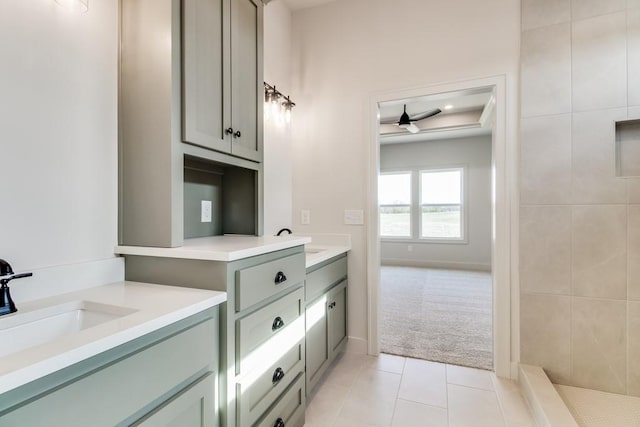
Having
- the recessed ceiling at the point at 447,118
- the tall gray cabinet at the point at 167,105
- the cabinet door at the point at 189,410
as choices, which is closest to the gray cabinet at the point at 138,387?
the cabinet door at the point at 189,410

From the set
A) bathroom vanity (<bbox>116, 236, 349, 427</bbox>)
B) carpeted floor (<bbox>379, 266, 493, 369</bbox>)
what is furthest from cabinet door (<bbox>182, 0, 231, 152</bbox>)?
carpeted floor (<bbox>379, 266, 493, 369</bbox>)

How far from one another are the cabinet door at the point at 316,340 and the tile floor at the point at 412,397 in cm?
16

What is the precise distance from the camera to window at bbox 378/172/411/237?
6.62m

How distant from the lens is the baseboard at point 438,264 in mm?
5941

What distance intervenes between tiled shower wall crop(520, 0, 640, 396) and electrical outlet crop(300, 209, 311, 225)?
1.61 meters

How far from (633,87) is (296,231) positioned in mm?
2475

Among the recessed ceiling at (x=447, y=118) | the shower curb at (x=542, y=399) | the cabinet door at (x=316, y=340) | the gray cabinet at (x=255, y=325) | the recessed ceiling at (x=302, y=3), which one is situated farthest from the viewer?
the recessed ceiling at (x=447, y=118)

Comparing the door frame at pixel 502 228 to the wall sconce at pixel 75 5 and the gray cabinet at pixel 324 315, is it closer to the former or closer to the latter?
the gray cabinet at pixel 324 315

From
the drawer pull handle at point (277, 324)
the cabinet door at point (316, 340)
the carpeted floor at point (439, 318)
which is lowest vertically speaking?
the carpeted floor at point (439, 318)

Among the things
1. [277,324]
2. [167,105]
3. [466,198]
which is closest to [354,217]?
[277,324]

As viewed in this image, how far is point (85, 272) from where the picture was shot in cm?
116

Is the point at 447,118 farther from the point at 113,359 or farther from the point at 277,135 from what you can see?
the point at 113,359

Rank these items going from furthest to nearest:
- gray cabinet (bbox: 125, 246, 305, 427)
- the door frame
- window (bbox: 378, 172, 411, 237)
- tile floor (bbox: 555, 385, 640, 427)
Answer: window (bbox: 378, 172, 411, 237) → the door frame → tile floor (bbox: 555, 385, 640, 427) → gray cabinet (bbox: 125, 246, 305, 427)

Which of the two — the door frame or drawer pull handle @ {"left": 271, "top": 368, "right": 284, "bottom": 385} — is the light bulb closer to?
the door frame
